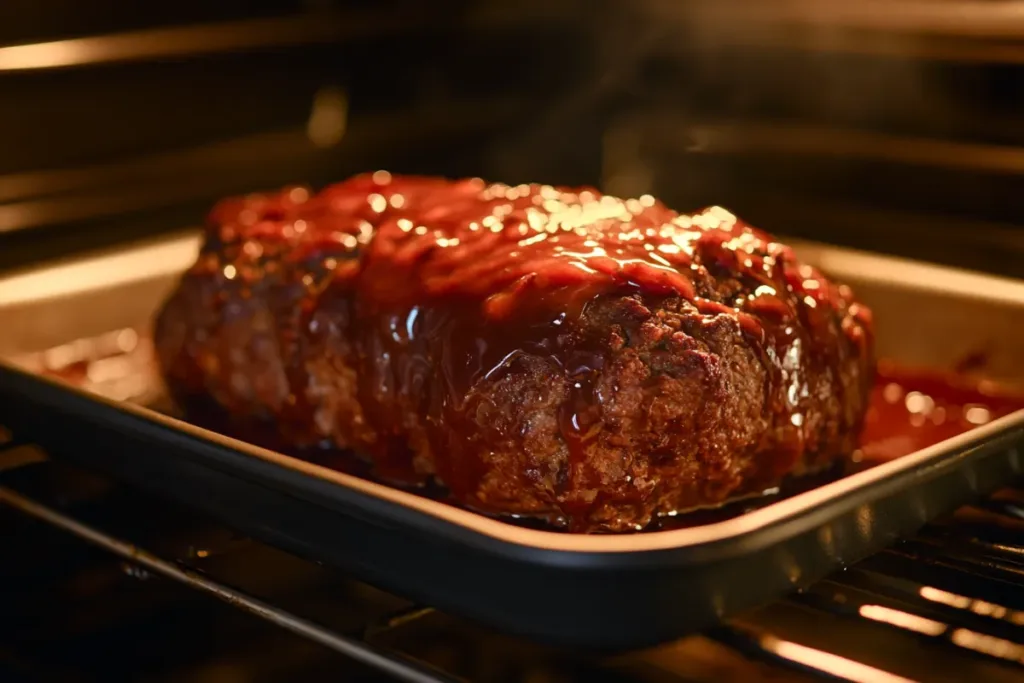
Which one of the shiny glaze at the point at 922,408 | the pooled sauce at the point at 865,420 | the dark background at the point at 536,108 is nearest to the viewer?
the pooled sauce at the point at 865,420

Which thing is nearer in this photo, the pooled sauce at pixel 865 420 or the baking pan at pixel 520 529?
the baking pan at pixel 520 529

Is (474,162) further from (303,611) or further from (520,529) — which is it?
(520,529)

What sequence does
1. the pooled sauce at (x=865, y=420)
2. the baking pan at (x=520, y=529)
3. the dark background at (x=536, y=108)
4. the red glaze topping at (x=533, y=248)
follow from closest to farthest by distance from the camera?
the baking pan at (x=520, y=529) < the red glaze topping at (x=533, y=248) < the pooled sauce at (x=865, y=420) < the dark background at (x=536, y=108)

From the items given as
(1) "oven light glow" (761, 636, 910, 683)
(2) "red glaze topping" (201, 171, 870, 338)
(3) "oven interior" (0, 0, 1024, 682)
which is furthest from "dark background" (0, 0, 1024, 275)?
(1) "oven light glow" (761, 636, 910, 683)

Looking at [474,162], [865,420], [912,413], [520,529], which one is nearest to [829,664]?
[520,529]

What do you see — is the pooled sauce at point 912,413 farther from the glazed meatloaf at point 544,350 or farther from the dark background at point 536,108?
the dark background at point 536,108

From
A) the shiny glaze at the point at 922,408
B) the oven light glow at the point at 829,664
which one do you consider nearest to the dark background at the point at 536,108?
Answer: the shiny glaze at the point at 922,408

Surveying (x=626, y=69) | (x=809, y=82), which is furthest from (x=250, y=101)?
(x=809, y=82)

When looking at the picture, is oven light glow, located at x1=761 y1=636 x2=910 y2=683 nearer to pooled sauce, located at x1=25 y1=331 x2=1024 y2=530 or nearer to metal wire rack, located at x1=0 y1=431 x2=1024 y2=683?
metal wire rack, located at x1=0 y1=431 x2=1024 y2=683
